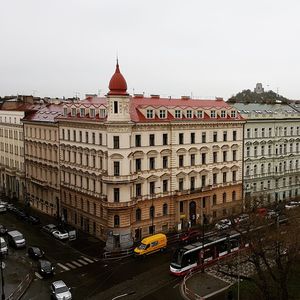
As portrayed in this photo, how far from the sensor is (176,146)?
72188mm

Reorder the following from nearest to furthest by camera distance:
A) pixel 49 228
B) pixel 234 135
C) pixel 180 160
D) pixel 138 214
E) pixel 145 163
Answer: pixel 145 163, pixel 138 214, pixel 180 160, pixel 49 228, pixel 234 135

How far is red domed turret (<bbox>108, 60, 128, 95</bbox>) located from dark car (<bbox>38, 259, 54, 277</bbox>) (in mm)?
25037

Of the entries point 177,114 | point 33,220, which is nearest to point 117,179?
point 177,114

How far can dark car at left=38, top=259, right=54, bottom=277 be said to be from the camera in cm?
5506

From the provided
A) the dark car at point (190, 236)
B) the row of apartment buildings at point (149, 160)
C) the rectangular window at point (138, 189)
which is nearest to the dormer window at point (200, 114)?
the row of apartment buildings at point (149, 160)

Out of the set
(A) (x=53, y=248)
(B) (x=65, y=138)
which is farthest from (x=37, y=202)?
(A) (x=53, y=248)

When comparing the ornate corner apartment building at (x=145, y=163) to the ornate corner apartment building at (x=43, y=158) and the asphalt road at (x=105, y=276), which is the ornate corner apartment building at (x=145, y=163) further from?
the asphalt road at (x=105, y=276)

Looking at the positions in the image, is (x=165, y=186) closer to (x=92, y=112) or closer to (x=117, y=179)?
(x=117, y=179)

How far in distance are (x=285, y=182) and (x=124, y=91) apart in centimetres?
4442

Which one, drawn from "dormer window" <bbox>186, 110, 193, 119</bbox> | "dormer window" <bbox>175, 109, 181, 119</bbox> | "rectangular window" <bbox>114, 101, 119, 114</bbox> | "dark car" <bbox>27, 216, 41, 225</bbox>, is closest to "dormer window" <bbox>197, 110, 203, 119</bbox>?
"dormer window" <bbox>186, 110, 193, 119</bbox>

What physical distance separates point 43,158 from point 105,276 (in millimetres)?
36865

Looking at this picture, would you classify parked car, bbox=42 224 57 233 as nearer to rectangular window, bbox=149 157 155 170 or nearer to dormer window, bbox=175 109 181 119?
rectangular window, bbox=149 157 155 170

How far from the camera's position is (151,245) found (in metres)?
62.9

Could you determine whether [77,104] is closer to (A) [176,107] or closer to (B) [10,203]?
(A) [176,107]
